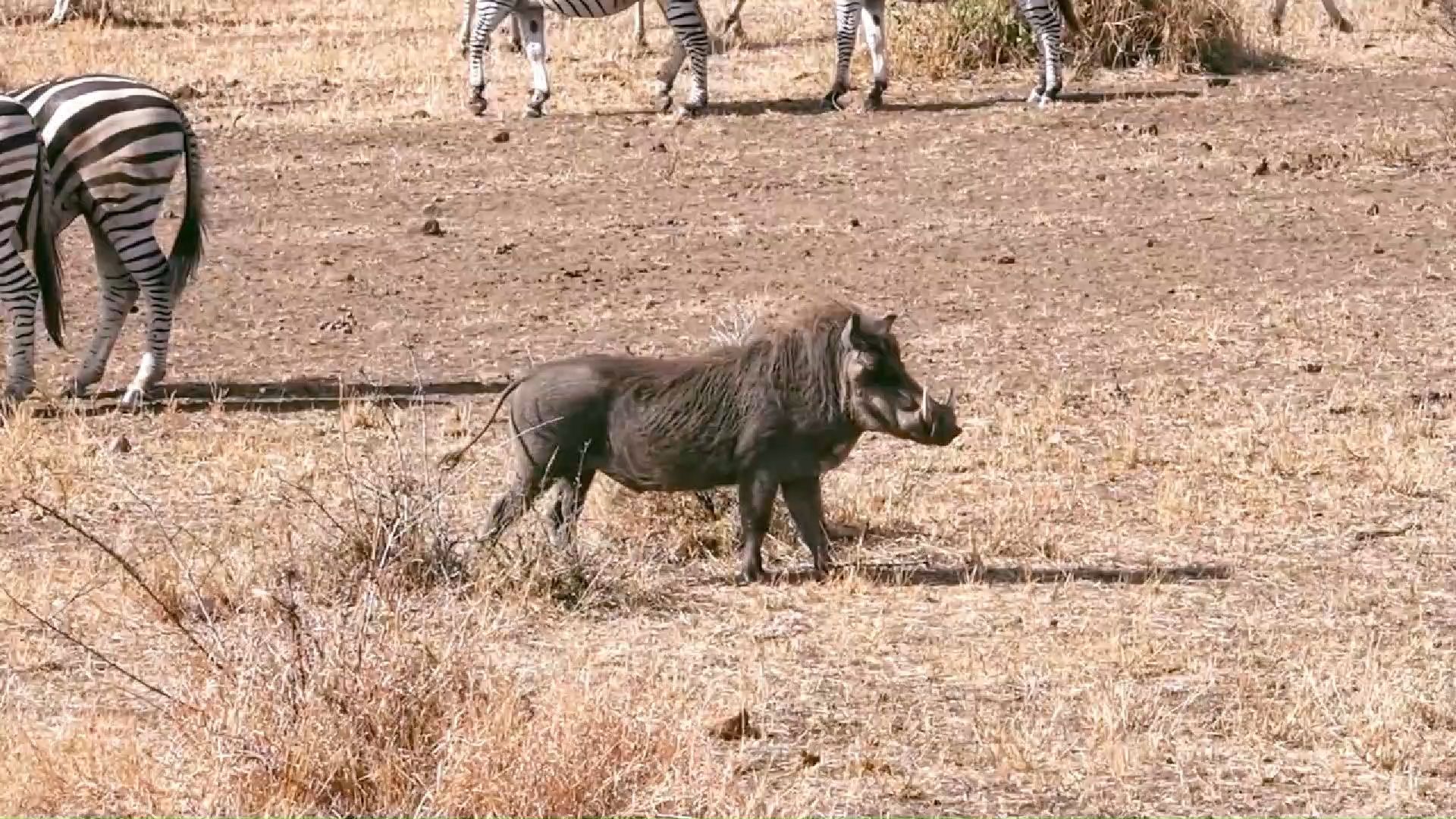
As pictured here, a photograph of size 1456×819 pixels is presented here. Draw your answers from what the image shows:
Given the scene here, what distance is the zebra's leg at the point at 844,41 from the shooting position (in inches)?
797

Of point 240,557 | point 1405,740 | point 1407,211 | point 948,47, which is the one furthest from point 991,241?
point 1405,740

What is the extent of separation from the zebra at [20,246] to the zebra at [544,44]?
26.8 feet

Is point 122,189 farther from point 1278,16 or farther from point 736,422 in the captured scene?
point 1278,16

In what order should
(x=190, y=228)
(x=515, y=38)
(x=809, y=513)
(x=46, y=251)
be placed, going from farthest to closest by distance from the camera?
(x=515, y=38)
(x=190, y=228)
(x=46, y=251)
(x=809, y=513)

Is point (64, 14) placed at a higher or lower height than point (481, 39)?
lower

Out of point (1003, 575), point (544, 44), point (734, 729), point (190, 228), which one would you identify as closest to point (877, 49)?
point (544, 44)

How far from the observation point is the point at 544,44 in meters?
20.2

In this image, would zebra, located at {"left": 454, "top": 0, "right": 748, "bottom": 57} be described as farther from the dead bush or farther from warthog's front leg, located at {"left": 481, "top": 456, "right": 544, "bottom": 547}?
warthog's front leg, located at {"left": 481, "top": 456, "right": 544, "bottom": 547}

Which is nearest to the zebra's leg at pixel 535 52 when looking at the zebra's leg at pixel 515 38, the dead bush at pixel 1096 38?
the zebra's leg at pixel 515 38

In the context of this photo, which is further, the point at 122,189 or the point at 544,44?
the point at 544,44

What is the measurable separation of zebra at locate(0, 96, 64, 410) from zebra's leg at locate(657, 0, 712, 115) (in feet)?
27.4

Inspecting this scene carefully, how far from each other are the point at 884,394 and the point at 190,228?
5.09m

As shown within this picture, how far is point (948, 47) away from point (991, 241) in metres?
6.13

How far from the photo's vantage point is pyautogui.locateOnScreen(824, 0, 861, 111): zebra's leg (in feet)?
66.4
